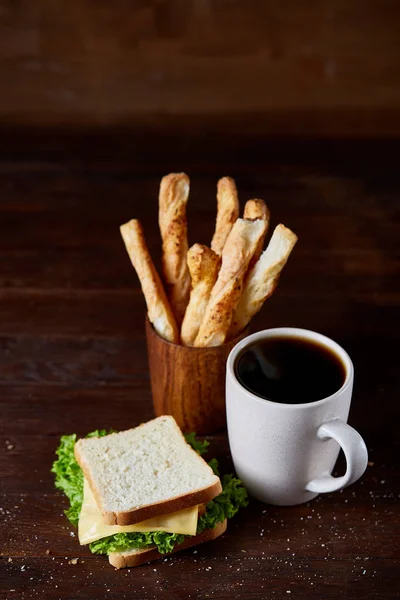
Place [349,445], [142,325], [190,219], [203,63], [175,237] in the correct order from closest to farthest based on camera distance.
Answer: [349,445] < [175,237] < [142,325] < [190,219] < [203,63]

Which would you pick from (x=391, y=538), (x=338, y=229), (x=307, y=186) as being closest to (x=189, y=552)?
(x=391, y=538)

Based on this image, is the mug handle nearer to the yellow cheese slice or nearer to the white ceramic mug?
the white ceramic mug

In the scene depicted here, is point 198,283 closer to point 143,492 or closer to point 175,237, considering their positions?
point 175,237

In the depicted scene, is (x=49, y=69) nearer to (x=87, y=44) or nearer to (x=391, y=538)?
(x=87, y=44)

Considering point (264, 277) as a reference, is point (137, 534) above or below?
below

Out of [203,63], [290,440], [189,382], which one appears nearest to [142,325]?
[189,382]

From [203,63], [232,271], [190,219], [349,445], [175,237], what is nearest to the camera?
[349,445]

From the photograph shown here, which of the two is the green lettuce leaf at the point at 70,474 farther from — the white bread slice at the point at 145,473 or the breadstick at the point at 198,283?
the breadstick at the point at 198,283
